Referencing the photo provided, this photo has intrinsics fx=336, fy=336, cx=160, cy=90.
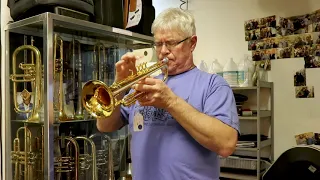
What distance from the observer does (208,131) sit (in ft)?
3.67

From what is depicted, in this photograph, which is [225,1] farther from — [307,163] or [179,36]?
[179,36]

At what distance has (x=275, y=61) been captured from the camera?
276 centimetres

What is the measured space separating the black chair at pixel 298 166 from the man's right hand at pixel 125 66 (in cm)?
145

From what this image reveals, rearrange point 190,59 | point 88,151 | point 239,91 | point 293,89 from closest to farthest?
point 190,59
point 88,151
point 293,89
point 239,91

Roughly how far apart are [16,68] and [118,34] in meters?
0.59

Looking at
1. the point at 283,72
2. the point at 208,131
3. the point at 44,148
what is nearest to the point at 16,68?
the point at 44,148

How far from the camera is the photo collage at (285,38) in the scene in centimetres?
258

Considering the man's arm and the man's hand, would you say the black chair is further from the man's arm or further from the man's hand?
the man's hand

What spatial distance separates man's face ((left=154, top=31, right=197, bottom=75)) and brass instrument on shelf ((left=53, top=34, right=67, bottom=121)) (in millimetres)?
645

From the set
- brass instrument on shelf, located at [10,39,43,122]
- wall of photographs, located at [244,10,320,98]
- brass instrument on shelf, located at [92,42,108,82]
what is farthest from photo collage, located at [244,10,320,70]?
brass instrument on shelf, located at [10,39,43,122]

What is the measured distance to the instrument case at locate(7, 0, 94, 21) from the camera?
62.0 inches

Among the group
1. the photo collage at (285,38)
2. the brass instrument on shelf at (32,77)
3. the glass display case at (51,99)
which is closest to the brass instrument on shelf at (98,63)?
the glass display case at (51,99)

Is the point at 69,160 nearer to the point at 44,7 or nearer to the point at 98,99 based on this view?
the point at 98,99

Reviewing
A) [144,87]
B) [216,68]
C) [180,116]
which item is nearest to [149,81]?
[144,87]
